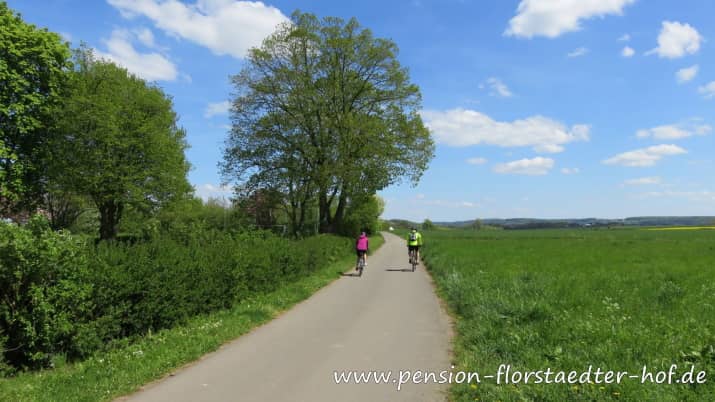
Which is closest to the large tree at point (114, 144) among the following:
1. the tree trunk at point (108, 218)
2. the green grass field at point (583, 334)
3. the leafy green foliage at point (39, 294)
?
the tree trunk at point (108, 218)

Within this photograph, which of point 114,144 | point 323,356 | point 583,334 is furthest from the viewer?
point 114,144

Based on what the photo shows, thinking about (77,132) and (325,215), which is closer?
(77,132)

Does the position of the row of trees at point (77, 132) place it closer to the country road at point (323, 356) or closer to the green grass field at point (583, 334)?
the country road at point (323, 356)

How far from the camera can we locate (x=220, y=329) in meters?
7.36

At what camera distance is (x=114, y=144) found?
25438 millimetres

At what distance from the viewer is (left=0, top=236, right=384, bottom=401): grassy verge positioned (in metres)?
4.59

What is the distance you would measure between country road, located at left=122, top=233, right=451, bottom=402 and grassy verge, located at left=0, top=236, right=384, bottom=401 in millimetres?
232

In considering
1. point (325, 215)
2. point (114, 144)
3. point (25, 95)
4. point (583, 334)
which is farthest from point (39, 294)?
point (325, 215)

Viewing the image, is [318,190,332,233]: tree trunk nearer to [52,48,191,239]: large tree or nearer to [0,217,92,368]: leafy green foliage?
[52,48,191,239]: large tree

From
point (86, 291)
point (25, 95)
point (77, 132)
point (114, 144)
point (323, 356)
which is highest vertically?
point (25, 95)

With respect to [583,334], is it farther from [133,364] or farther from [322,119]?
[322,119]

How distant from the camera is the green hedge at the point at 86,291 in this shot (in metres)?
5.32

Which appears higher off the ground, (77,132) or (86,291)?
(77,132)

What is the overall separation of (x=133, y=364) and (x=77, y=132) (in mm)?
24389
